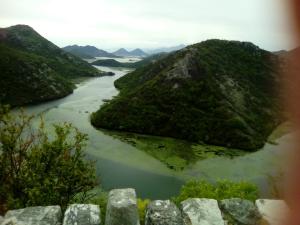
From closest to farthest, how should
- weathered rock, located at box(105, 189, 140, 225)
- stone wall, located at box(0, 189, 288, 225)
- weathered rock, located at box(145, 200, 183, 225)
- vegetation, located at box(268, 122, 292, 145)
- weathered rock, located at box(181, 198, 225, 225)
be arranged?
weathered rock, located at box(105, 189, 140, 225) → stone wall, located at box(0, 189, 288, 225) → weathered rock, located at box(145, 200, 183, 225) → weathered rock, located at box(181, 198, 225, 225) → vegetation, located at box(268, 122, 292, 145)

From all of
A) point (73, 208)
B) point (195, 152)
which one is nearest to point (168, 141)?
point (195, 152)

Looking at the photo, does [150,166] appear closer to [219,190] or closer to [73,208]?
[219,190]

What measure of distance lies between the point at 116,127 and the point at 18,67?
73698 millimetres

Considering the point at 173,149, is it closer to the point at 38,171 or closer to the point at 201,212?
the point at 38,171

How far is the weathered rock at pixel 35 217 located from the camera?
10734mm

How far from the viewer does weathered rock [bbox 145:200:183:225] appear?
35.2 ft

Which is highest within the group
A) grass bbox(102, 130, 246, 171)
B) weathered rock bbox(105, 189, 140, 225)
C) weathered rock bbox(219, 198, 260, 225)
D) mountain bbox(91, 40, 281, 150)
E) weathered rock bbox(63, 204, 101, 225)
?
weathered rock bbox(105, 189, 140, 225)

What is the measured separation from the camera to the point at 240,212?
11703 millimetres

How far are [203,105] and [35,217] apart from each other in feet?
345

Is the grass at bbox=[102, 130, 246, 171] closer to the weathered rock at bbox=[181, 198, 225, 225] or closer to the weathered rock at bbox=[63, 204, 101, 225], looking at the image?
the weathered rock at bbox=[181, 198, 225, 225]

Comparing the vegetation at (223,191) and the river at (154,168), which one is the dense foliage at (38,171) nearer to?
the vegetation at (223,191)

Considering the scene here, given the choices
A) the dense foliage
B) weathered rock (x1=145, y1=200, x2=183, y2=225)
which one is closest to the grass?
the dense foliage

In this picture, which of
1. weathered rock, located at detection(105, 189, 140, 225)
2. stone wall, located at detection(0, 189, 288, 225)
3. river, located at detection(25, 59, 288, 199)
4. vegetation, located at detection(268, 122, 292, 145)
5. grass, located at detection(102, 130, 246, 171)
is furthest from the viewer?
vegetation, located at detection(268, 122, 292, 145)

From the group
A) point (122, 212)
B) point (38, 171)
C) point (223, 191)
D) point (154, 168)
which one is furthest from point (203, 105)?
point (122, 212)
